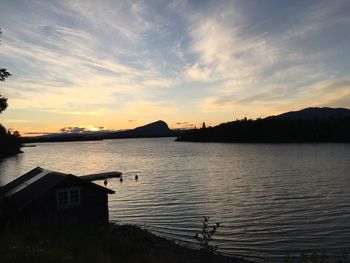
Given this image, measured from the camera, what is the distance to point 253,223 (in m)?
40.1

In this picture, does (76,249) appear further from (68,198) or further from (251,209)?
(251,209)

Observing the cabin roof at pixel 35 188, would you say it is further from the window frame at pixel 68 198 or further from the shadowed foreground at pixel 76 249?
the shadowed foreground at pixel 76 249

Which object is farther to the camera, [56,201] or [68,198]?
[68,198]

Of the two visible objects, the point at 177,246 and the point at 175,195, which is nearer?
the point at 177,246

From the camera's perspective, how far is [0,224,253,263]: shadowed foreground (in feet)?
54.7

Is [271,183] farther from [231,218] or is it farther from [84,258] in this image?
[84,258]

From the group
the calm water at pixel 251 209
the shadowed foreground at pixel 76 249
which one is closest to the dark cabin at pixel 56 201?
the shadowed foreground at pixel 76 249

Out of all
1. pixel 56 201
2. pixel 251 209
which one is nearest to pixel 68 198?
pixel 56 201

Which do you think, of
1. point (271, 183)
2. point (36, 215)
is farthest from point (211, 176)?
point (36, 215)

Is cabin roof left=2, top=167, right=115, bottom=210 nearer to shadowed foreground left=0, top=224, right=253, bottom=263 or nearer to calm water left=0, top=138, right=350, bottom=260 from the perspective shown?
shadowed foreground left=0, top=224, right=253, bottom=263

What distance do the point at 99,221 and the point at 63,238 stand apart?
9.99 m

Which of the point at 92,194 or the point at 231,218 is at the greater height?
the point at 92,194

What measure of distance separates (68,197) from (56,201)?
1.06m

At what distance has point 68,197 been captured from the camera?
3086 centimetres
